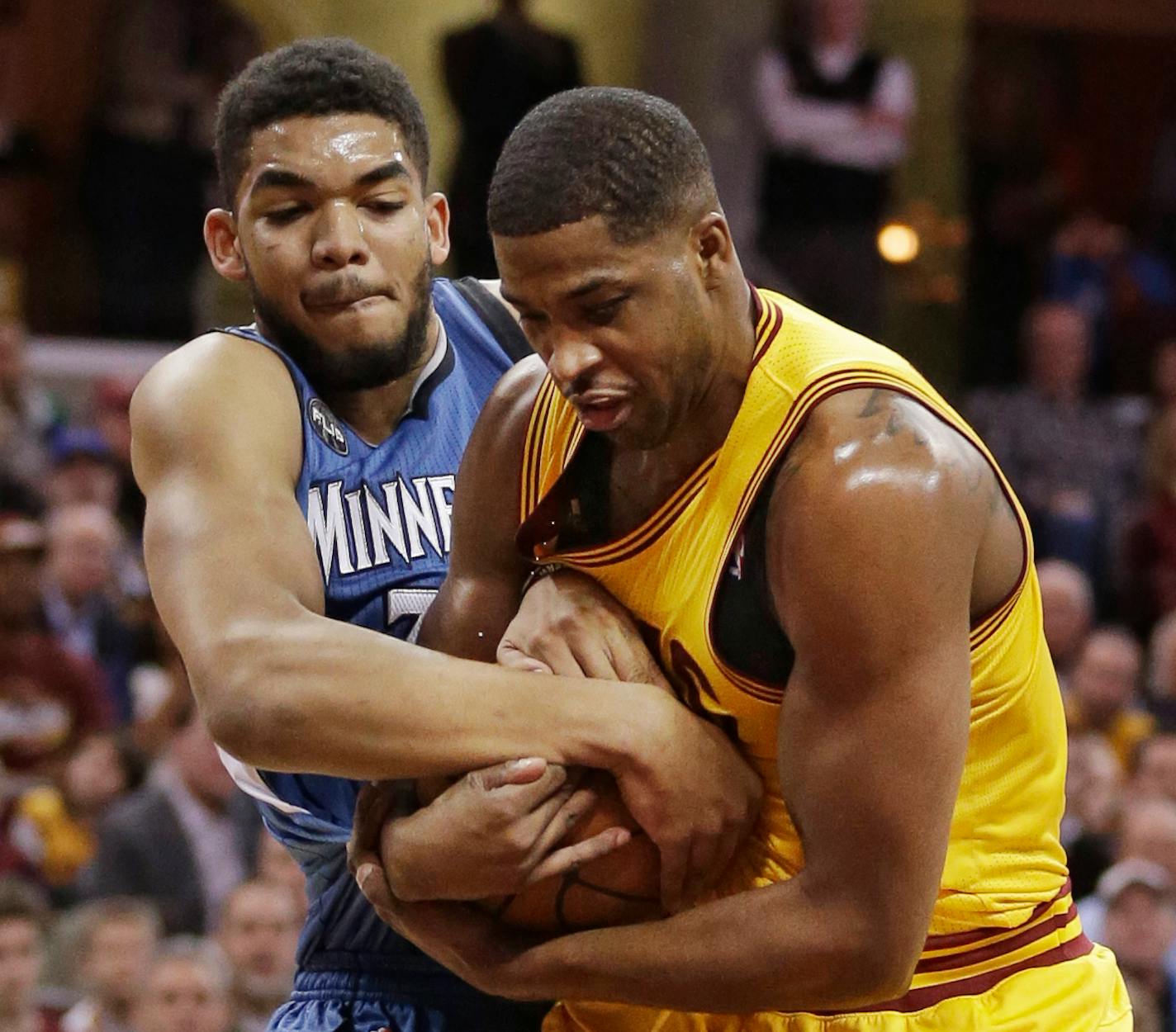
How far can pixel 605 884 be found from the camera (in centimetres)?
263

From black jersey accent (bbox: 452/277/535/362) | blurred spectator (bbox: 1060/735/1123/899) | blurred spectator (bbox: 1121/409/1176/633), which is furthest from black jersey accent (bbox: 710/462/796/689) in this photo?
blurred spectator (bbox: 1121/409/1176/633)

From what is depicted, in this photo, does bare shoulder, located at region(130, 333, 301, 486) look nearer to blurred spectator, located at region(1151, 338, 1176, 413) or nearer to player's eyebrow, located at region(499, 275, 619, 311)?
player's eyebrow, located at region(499, 275, 619, 311)

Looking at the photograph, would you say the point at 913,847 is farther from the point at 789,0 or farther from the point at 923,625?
the point at 789,0

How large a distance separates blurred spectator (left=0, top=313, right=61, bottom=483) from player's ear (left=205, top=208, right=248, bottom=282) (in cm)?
436

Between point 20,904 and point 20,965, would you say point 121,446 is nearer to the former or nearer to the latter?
point 20,904

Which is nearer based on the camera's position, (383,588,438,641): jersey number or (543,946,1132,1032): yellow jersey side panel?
(543,946,1132,1032): yellow jersey side panel

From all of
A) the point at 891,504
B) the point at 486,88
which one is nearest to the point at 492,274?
the point at 486,88

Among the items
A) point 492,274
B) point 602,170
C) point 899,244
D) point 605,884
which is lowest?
point 899,244

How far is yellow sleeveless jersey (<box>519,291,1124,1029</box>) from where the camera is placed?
8.29 feet

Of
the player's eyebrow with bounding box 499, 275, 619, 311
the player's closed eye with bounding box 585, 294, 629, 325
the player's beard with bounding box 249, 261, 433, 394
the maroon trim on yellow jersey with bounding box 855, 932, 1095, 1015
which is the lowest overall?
the maroon trim on yellow jersey with bounding box 855, 932, 1095, 1015

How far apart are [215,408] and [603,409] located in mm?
806

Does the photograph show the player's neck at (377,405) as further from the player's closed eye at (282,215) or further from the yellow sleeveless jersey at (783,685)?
the yellow sleeveless jersey at (783,685)

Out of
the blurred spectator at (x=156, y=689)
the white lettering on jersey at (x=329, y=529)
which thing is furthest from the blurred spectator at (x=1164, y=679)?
the white lettering on jersey at (x=329, y=529)

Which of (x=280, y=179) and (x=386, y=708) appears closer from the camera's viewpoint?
(x=386, y=708)
